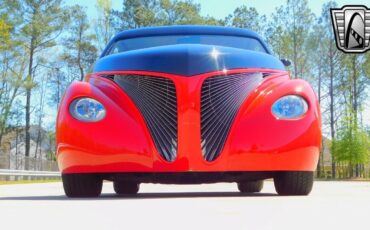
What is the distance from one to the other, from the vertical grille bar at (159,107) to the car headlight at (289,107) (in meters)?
0.92

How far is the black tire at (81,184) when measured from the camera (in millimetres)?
5954

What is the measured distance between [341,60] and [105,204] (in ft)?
153

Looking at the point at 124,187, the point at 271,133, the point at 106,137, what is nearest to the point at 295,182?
the point at 271,133

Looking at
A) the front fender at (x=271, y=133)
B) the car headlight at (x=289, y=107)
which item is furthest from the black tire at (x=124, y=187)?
the car headlight at (x=289, y=107)

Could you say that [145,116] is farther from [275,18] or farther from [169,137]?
[275,18]

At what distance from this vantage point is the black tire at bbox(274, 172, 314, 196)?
231 inches

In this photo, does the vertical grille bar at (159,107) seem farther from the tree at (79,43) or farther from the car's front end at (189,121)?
the tree at (79,43)

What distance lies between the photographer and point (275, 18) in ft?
161

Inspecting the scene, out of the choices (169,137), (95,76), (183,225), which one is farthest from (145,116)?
(183,225)

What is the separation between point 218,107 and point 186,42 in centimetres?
182

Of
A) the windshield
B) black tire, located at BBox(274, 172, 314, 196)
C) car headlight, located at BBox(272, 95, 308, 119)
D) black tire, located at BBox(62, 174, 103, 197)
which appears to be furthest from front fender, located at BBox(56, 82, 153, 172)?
the windshield

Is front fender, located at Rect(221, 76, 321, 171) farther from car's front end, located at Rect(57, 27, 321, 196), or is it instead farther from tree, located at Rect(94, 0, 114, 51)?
tree, located at Rect(94, 0, 114, 51)

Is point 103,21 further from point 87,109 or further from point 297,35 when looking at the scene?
Answer: point 87,109

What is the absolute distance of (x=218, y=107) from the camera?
5.62m
